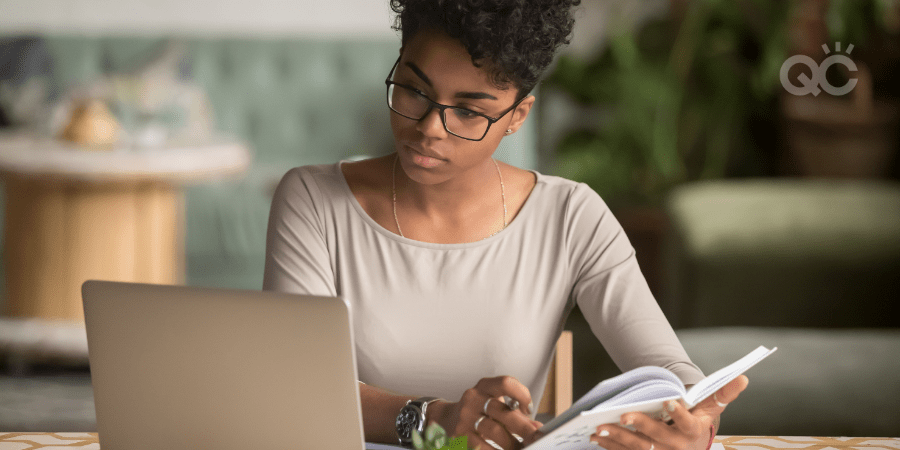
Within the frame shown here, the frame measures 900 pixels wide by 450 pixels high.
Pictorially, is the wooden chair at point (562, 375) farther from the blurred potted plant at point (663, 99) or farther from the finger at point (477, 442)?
the blurred potted plant at point (663, 99)

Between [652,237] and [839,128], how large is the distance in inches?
36.1

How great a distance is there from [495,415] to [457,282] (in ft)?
1.25

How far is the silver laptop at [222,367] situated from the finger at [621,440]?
243mm

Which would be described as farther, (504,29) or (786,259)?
(786,259)

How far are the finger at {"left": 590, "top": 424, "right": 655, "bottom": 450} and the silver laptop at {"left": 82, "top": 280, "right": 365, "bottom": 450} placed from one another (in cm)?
24

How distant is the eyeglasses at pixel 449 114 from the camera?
1050mm

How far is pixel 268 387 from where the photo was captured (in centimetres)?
69

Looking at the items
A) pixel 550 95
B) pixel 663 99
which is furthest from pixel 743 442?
pixel 550 95

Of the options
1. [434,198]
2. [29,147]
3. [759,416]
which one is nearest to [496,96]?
[434,198]

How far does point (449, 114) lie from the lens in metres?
1.05

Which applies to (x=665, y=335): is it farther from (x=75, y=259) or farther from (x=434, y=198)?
(x=75, y=259)

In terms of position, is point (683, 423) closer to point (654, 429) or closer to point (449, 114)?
point (654, 429)

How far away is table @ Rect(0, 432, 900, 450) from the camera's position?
3.17 feet

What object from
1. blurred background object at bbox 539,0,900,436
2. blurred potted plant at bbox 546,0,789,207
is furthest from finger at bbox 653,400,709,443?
blurred potted plant at bbox 546,0,789,207
